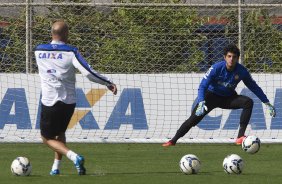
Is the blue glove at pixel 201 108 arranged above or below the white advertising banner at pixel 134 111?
above

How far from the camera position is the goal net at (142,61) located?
20172 millimetres

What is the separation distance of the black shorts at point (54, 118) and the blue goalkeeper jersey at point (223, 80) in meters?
4.17

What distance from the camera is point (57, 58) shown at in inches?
490

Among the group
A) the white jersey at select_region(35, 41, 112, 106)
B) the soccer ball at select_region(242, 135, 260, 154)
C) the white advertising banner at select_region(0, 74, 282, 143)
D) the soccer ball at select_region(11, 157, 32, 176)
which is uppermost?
the white jersey at select_region(35, 41, 112, 106)

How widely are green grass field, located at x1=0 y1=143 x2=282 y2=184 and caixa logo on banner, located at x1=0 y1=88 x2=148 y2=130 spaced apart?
0.54 m

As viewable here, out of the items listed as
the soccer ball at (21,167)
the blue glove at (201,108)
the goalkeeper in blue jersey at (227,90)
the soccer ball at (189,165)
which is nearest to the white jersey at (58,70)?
the soccer ball at (21,167)

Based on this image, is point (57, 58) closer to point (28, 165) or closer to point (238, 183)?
point (28, 165)

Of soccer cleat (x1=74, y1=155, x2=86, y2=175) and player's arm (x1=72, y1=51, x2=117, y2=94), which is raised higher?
player's arm (x1=72, y1=51, x2=117, y2=94)

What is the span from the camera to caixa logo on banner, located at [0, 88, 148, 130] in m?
20.0

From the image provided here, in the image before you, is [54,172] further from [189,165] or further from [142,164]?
[142,164]

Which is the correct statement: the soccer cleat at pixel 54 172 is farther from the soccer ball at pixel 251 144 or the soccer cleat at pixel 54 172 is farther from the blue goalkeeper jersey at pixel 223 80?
the blue goalkeeper jersey at pixel 223 80

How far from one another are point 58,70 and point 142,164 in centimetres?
289

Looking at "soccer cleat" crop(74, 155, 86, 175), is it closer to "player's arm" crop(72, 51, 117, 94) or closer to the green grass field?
the green grass field

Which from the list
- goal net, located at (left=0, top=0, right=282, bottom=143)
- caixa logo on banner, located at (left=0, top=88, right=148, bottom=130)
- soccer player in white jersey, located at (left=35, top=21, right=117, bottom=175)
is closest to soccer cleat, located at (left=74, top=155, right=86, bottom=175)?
soccer player in white jersey, located at (left=35, top=21, right=117, bottom=175)
